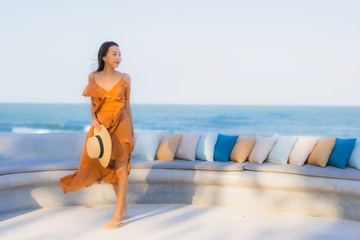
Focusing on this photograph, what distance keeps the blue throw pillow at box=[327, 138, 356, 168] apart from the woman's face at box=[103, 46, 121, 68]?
1.96 m

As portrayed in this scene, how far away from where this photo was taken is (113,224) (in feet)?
10.1

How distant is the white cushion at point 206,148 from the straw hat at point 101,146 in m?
1.22

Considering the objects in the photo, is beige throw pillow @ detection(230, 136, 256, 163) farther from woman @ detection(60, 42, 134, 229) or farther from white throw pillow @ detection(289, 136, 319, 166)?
woman @ detection(60, 42, 134, 229)

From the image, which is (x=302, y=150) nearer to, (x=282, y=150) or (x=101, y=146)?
(x=282, y=150)

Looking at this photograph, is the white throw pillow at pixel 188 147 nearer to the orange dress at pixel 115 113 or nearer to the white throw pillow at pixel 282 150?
the white throw pillow at pixel 282 150

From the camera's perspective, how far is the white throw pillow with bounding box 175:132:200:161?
13.4 feet

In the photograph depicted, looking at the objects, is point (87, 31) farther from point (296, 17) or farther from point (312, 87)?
point (312, 87)

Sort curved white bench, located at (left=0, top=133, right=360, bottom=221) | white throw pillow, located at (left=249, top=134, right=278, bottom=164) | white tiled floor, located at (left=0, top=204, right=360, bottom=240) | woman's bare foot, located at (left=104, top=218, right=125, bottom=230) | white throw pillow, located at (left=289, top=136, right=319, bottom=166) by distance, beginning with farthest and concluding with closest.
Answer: white throw pillow, located at (left=249, top=134, right=278, bottom=164)
white throw pillow, located at (left=289, top=136, right=319, bottom=166)
curved white bench, located at (left=0, top=133, right=360, bottom=221)
woman's bare foot, located at (left=104, top=218, right=125, bottom=230)
white tiled floor, located at (left=0, top=204, right=360, bottom=240)

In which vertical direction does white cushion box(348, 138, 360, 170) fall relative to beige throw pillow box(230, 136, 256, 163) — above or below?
above

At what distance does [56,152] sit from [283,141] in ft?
7.43

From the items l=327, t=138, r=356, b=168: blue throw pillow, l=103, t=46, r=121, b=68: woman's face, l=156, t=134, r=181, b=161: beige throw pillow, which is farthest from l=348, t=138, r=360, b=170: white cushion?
l=103, t=46, r=121, b=68: woman's face

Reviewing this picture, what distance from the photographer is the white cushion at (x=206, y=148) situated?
4.05m

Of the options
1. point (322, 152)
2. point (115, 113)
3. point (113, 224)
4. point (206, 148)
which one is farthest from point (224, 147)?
point (113, 224)

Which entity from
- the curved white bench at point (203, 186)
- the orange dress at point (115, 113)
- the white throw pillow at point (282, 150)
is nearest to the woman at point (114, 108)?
the orange dress at point (115, 113)
